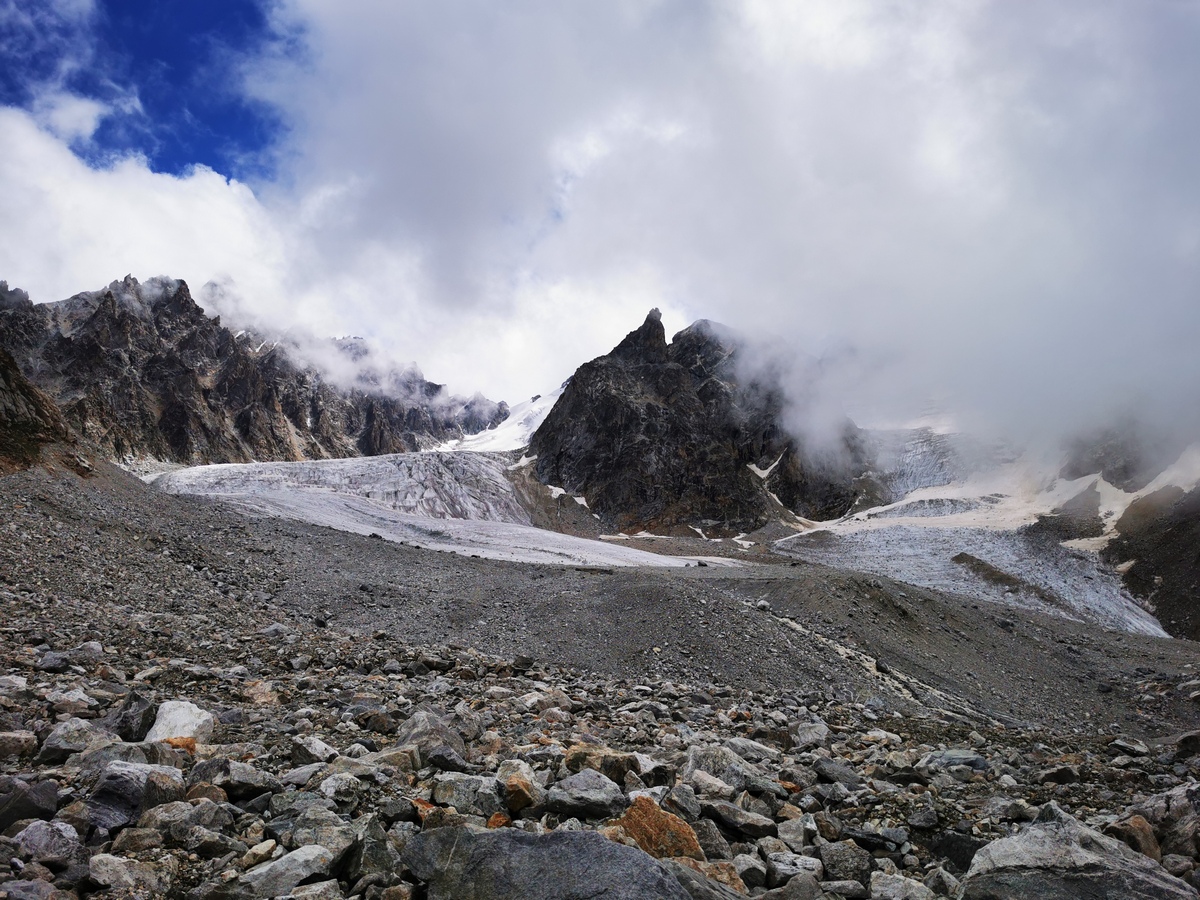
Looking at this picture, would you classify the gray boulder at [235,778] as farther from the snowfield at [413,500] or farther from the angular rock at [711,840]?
the snowfield at [413,500]

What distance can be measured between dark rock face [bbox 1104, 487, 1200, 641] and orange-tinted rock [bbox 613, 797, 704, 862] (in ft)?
266

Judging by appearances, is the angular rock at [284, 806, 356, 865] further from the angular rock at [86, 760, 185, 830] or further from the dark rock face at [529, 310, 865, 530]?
the dark rock face at [529, 310, 865, 530]

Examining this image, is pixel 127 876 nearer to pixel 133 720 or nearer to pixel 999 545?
pixel 133 720

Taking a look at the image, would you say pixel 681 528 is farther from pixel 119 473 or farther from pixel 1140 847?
pixel 1140 847

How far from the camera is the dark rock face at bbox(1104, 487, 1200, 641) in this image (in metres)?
64.7

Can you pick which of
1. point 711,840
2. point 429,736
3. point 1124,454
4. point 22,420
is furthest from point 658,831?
point 1124,454

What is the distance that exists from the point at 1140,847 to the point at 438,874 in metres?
5.60

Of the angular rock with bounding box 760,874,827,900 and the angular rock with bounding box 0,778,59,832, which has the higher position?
the angular rock with bounding box 760,874,827,900

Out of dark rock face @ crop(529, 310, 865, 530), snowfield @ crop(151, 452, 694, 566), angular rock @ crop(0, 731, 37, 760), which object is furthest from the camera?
dark rock face @ crop(529, 310, 865, 530)

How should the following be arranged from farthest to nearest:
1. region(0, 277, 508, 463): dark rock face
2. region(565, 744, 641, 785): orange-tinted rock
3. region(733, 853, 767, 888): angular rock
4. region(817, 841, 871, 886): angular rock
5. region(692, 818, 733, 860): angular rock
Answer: region(0, 277, 508, 463): dark rock face < region(565, 744, 641, 785): orange-tinted rock < region(692, 818, 733, 860): angular rock < region(817, 841, 871, 886): angular rock < region(733, 853, 767, 888): angular rock

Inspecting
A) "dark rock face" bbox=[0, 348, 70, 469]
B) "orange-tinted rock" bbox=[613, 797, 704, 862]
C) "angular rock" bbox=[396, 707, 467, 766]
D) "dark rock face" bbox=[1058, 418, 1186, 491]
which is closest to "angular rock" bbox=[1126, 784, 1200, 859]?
Answer: "orange-tinted rock" bbox=[613, 797, 704, 862]

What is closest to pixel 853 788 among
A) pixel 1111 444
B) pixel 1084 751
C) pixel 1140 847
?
pixel 1140 847

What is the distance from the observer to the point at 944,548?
82750mm

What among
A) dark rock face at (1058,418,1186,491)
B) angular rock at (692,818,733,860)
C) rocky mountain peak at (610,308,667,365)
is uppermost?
rocky mountain peak at (610,308,667,365)
